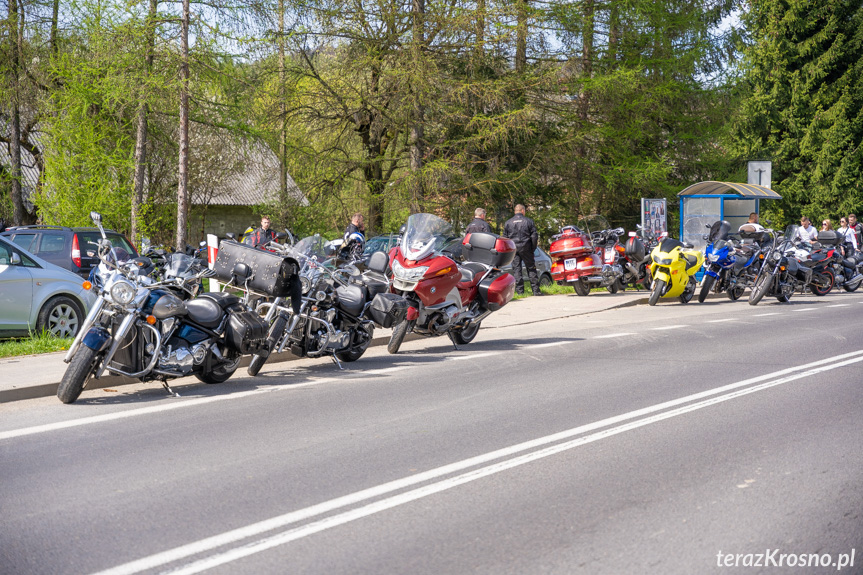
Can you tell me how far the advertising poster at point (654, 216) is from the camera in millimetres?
24744

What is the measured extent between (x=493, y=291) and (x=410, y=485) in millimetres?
6612

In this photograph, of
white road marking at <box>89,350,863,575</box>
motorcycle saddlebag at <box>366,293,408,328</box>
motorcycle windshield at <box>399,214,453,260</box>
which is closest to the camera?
white road marking at <box>89,350,863,575</box>

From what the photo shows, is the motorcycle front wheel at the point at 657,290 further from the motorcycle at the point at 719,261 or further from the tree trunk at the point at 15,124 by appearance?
the tree trunk at the point at 15,124

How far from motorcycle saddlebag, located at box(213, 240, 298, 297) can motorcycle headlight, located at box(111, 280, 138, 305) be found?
1.49 meters

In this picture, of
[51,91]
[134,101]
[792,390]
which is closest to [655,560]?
[792,390]

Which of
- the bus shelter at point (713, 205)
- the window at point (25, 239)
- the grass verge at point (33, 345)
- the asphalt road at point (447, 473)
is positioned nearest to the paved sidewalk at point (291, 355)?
the grass verge at point (33, 345)

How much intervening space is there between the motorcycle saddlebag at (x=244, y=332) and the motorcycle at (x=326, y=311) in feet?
0.91

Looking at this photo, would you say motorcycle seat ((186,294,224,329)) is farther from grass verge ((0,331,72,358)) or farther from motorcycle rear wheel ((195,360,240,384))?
grass verge ((0,331,72,358))

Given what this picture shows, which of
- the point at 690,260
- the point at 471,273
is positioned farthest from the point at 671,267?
the point at 471,273

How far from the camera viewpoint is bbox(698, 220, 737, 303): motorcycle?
1834 cm

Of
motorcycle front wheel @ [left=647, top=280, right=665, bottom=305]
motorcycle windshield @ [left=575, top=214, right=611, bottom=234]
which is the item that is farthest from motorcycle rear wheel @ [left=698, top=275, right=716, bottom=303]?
motorcycle windshield @ [left=575, top=214, right=611, bottom=234]

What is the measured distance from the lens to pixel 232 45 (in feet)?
62.8

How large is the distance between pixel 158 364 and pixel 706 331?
8606mm

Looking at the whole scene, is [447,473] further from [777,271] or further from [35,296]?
[777,271]
